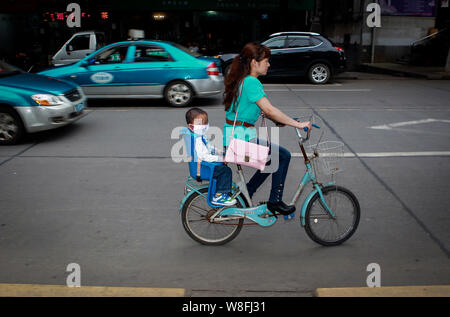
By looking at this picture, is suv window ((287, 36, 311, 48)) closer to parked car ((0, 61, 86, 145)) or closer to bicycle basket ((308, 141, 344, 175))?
parked car ((0, 61, 86, 145))

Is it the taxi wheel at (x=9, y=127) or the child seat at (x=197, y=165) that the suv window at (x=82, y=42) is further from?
the child seat at (x=197, y=165)

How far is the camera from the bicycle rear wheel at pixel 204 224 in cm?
381

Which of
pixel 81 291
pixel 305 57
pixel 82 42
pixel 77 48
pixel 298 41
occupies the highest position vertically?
pixel 298 41

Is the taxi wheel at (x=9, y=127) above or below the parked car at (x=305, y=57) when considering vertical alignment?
below

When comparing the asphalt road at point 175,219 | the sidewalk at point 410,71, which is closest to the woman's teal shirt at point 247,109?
the asphalt road at point 175,219

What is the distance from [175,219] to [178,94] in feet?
21.0

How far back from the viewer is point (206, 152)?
139 inches

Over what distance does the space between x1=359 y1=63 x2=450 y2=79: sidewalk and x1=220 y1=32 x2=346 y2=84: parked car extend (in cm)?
431

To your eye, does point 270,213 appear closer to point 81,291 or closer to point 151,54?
point 81,291

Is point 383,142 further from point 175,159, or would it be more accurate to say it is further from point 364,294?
point 364,294

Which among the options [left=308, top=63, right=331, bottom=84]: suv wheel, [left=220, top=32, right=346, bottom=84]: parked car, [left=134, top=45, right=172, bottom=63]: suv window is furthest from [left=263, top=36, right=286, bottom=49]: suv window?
[left=134, top=45, right=172, bottom=63]: suv window

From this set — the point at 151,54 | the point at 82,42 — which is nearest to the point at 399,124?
the point at 151,54

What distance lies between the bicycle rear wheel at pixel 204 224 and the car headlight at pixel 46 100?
455 centimetres

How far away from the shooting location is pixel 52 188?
5.38 meters
